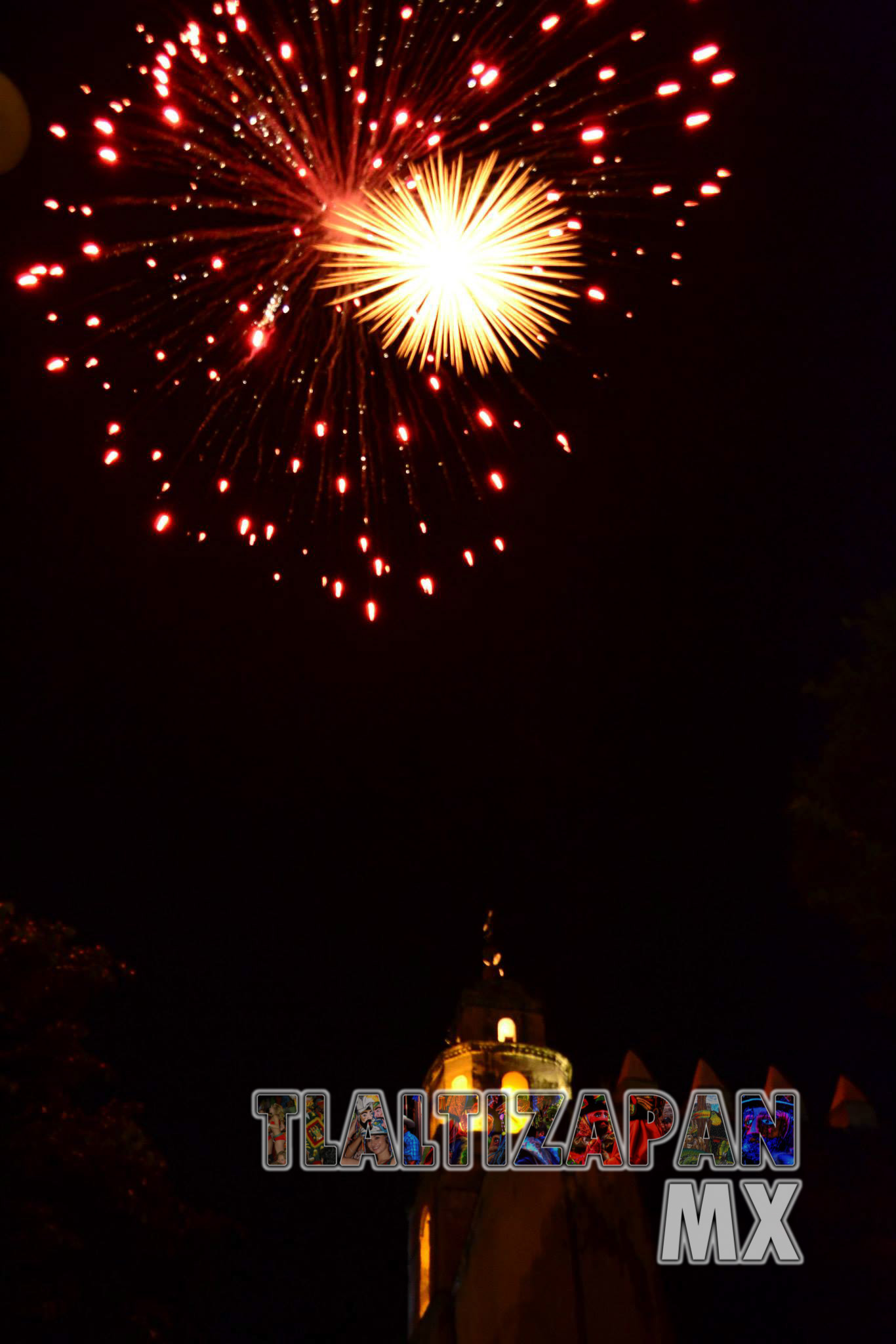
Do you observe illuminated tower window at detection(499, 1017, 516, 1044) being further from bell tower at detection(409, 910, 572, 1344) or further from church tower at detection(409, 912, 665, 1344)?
church tower at detection(409, 912, 665, 1344)

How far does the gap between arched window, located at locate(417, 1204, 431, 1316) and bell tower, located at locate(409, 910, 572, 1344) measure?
0.03m

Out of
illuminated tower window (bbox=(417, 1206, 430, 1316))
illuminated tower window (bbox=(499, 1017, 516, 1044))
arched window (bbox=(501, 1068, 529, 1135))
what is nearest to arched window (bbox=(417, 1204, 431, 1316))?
illuminated tower window (bbox=(417, 1206, 430, 1316))

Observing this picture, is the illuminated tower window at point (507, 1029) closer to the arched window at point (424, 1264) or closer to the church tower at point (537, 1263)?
the church tower at point (537, 1263)

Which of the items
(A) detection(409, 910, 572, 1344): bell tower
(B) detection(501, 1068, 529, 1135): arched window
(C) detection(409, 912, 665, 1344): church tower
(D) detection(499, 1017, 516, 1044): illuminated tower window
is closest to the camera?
(C) detection(409, 912, 665, 1344): church tower

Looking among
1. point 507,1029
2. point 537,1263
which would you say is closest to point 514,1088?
point 507,1029

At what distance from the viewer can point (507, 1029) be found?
32781 mm

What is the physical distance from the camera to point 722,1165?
20.8 metres

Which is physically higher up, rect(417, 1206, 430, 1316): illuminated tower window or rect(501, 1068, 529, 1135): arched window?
rect(501, 1068, 529, 1135): arched window

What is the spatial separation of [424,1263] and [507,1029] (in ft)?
23.6

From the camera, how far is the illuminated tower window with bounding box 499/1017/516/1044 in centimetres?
3250

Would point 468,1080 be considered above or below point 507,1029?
below

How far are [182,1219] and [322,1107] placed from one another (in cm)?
1323

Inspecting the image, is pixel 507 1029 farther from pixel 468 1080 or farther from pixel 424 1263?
pixel 424 1263

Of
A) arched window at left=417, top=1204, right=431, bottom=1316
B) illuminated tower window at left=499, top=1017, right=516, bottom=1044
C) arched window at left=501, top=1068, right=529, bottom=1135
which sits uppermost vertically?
illuminated tower window at left=499, top=1017, right=516, bottom=1044
